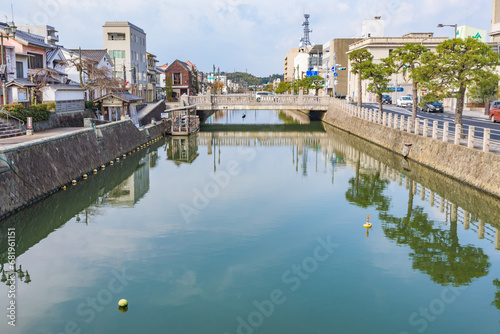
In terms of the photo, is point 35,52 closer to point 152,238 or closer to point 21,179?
point 21,179

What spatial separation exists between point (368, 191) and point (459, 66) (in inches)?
425

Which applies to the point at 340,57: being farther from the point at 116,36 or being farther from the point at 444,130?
the point at 444,130

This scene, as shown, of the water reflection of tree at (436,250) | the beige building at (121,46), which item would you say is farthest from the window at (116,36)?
the water reflection of tree at (436,250)

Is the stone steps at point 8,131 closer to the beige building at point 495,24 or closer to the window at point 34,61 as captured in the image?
the window at point 34,61

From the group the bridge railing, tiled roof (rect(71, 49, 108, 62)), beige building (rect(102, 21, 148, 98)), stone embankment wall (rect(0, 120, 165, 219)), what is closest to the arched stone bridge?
the bridge railing

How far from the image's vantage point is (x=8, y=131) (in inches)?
1193

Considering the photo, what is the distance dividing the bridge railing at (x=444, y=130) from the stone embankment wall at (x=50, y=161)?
71.6 feet

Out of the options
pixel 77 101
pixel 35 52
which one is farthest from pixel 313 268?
pixel 35 52

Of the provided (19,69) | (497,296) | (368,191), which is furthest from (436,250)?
(19,69)

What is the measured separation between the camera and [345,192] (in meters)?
27.6

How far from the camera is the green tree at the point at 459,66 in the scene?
30.6 meters

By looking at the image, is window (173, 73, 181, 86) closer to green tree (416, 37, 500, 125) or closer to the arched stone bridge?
the arched stone bridge

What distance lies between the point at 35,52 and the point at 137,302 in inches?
1796

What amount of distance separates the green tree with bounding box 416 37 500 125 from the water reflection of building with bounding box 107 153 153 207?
19.9 metres
